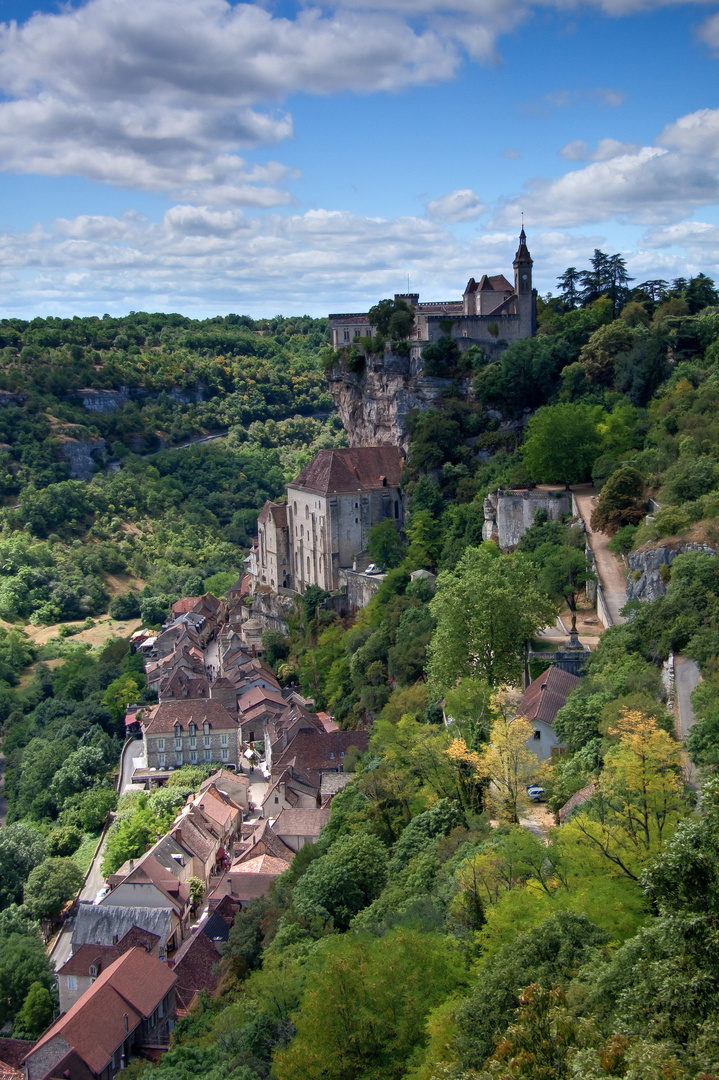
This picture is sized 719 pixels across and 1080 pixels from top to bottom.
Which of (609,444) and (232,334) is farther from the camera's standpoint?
(232,334)

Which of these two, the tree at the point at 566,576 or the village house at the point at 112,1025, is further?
the tree at the point at 566,576

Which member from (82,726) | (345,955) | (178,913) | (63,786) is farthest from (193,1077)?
(82,726)

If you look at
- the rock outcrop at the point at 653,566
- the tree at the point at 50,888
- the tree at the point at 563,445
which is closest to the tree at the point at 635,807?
the rock outcrop at the point at 653,566

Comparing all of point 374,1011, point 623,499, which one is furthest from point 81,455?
point 374,1011

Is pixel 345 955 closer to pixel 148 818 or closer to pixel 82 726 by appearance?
pixel 148 818

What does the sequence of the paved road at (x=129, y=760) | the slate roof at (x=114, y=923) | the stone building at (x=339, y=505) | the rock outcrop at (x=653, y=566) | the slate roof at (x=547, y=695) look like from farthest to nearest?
the stone building at (x=339, y=505) → the paved road at (x=129, y=760) → the slate roof at (x=114, y=923) → the rock outcrop at (x=653, y=566) → the slate roof at (x=547, y=695)

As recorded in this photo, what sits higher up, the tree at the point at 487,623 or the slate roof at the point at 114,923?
the tree at the point at 487,623

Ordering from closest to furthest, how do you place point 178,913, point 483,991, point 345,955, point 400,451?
point 483,991, point 345,955, point 178,913, point 400,451

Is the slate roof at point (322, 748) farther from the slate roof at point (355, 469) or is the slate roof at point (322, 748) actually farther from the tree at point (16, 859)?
the slate roof at point (355, 469)
